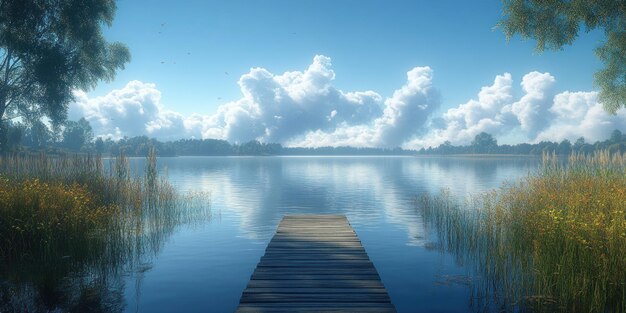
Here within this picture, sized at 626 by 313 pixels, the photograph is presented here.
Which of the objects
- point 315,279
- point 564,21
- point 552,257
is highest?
point 564,21

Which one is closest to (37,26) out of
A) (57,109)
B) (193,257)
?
(57,109)

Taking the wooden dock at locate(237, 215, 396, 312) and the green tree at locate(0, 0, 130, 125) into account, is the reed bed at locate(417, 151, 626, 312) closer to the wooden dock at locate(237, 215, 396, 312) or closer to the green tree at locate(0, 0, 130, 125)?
the wooden dock at locate(237, 215, 396, 312)

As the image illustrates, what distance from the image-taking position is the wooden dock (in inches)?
295

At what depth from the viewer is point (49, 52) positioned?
88.5 ft

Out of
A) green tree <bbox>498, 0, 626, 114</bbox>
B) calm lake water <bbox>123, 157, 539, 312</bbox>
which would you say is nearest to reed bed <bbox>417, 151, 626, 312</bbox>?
calm lake water <bbox>123, 157, 539, 312</bbox>

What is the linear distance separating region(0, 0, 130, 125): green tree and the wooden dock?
76.4ft

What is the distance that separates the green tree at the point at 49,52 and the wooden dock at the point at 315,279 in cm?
2329

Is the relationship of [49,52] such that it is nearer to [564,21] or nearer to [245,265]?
[245,265]

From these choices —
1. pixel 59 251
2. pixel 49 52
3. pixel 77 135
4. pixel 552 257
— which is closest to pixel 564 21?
pixel 552 257

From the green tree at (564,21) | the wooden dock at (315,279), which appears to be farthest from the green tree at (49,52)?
the green tree at (564,21)

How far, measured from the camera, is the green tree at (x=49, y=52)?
25.5 m

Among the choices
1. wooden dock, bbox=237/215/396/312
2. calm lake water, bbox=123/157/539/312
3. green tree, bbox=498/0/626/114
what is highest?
green tree, bbox=498/0/626/114

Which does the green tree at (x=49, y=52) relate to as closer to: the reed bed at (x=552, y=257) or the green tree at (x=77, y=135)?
the reed bed at (x=552, y=257)

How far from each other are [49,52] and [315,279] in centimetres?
2705
